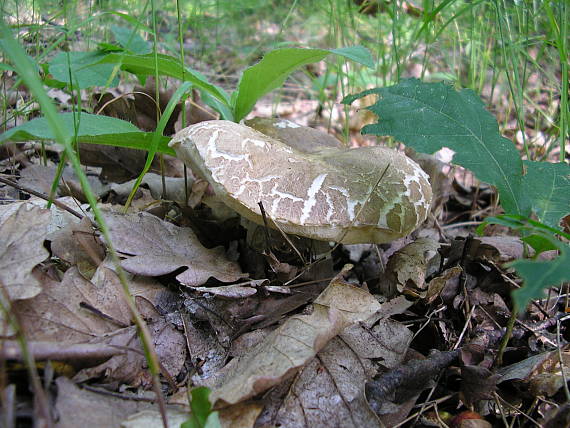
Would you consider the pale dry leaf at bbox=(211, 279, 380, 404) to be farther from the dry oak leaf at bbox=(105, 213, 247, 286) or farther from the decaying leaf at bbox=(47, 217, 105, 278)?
the decaying leaf at bbox=(47, 217, 105, 278)

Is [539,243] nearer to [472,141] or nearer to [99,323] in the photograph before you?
[472,141]

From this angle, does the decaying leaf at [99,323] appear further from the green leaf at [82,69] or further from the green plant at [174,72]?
the green leaf at [82,69]

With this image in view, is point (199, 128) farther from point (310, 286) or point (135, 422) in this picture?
point (135, 422)

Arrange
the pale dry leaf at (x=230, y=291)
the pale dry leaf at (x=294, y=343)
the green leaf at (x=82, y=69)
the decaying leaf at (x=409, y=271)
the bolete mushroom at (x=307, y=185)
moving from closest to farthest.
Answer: the pale dry leaf at (x=294, y=343)
the pale dry leaf at (x=230, y=291)
the bolete mushroom at (x=307, y=185)
the decaying leaf at (x=409, y=271)
the green leaf at (x=82, y=69)

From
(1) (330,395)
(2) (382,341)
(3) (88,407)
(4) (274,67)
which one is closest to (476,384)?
(2) (382,341)

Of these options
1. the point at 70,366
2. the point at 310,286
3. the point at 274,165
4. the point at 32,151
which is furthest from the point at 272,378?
the point at 32,151

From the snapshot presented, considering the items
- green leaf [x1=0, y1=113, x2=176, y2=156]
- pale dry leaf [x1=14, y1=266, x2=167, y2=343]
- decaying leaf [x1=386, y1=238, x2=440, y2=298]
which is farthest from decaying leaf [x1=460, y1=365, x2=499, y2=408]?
green leaf [x1=0, y1=113, x2=176, y2=156]

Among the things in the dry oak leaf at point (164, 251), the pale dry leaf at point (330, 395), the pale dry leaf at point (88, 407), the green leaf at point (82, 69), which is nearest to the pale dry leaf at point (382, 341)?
the pale dry leaf at point (330, 395)
